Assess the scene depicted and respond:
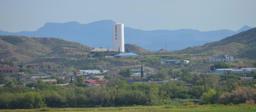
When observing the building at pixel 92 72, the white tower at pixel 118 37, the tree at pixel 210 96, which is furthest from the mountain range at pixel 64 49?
the tree at pixel 210 96

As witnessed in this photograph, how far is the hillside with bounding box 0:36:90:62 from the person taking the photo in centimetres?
10512

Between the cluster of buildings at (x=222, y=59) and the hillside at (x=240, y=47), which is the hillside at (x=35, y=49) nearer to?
the hillside at (x=240, y=47)

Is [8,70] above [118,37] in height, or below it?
below

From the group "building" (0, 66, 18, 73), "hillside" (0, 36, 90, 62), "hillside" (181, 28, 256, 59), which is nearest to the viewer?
"building" (0, 66, 18, 73)

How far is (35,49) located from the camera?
12006cm

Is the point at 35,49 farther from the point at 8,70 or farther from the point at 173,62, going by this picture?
the point at 8,70

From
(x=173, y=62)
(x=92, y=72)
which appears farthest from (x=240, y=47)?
(x=92, y=72)

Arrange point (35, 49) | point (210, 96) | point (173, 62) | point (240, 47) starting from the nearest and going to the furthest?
point (210, 96) < point (173, 62) < point (240, 47) < point (35, 49)

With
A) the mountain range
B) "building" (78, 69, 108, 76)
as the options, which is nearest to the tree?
"building" (78, 69, 108, 76)

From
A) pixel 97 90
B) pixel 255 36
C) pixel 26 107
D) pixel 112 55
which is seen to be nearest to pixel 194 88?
pixel 97 90

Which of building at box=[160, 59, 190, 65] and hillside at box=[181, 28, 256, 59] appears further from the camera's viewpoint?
hillside at box=[181, 28, 256, 59]

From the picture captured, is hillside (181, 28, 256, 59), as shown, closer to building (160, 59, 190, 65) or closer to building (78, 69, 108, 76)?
building (160, 59, 190, 65)

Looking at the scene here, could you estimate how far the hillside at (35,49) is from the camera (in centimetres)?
10512

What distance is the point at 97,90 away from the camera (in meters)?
48.6
